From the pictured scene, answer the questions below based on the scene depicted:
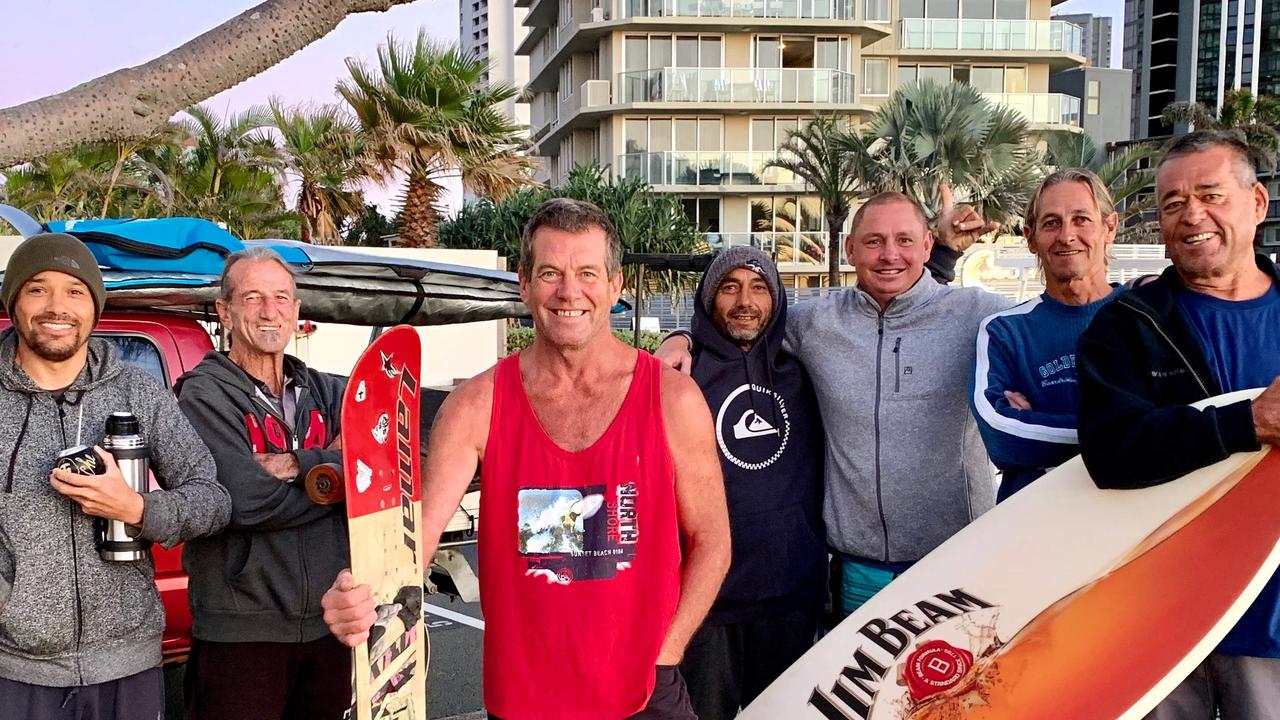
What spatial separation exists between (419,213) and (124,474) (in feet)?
55.8

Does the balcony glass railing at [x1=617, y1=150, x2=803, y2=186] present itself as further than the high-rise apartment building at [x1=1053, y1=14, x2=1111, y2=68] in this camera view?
No

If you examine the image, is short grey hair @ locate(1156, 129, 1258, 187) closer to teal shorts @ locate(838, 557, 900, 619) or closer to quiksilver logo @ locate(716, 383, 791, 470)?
quiksilver logo @ locate(716, 383, 791, 470)

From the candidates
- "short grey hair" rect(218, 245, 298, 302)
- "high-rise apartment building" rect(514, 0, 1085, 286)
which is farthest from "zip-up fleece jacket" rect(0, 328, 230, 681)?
"high-rise apartment building" rect(514, 0, 1085, 286)

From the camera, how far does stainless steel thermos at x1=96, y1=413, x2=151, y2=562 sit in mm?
2475

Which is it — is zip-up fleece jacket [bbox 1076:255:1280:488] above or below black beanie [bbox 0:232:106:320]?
below

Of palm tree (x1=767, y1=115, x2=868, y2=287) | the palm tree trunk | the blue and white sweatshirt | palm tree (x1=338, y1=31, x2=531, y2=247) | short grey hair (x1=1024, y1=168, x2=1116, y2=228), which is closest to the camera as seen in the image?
the blue and white sweatshirt

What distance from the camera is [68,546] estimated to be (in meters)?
2.46

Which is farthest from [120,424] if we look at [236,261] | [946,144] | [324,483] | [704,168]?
[704,168]

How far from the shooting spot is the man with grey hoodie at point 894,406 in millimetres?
3219

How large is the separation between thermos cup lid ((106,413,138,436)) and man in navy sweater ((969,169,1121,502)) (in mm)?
2429

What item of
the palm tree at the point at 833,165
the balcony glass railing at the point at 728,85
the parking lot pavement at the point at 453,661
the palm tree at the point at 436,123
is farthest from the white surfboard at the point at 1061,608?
the balcony glass railing at the point at 728,85

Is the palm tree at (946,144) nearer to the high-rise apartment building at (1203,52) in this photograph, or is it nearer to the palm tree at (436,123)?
the palm tree at (436,123)

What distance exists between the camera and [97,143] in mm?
3877

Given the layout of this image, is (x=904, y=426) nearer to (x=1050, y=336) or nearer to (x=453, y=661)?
(x=1050, y=336)
